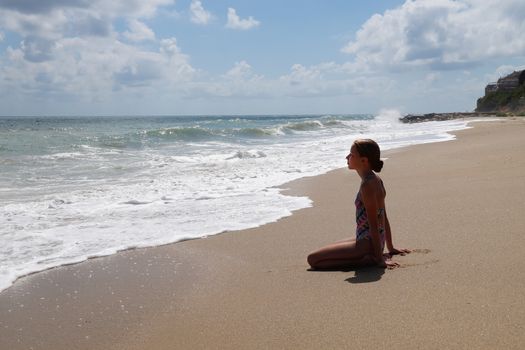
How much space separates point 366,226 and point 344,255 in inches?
11.5

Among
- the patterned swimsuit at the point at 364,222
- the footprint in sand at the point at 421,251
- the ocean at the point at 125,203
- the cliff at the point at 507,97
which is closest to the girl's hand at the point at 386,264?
the patterned swimsuit at the point at 364,222

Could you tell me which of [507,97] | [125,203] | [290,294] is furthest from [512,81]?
[290,294]

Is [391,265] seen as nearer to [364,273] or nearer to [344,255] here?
[364,273]

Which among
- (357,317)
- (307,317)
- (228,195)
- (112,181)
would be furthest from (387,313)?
(112,181)

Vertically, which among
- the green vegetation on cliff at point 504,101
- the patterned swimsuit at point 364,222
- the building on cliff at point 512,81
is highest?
the building on cliff at point 512,81

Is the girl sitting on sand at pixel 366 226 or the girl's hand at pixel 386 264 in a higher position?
the girl sitting on sand at pixel 366 226

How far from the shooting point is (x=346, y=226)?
565 centimetres

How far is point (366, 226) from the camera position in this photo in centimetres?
407

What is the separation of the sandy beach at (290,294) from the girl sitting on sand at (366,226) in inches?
4.3

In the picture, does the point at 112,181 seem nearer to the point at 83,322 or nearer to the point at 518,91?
the point at 83,322

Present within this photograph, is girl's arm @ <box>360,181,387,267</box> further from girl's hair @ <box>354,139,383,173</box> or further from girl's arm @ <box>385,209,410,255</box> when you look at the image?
girl's arm @ <box>385,209,410,255</box>

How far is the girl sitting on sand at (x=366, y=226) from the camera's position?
3.97 meters

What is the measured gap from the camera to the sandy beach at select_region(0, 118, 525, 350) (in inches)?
111

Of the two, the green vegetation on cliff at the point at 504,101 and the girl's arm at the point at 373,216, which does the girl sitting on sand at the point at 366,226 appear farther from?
the green vegetation on cliff at the point at 504,101
